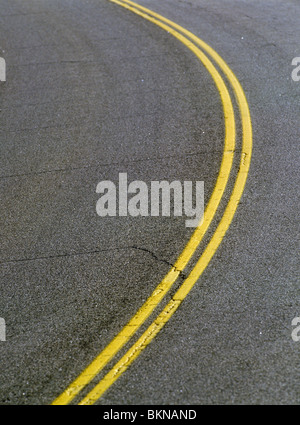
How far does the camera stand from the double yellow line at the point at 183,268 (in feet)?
17.5

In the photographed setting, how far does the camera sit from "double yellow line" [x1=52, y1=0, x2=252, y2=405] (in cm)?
534

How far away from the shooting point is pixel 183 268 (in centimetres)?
673

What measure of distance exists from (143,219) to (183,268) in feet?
3.78

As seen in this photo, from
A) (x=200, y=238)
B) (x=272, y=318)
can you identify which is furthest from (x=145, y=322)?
(x=200, y=238)

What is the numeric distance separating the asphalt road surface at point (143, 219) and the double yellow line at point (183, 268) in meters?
0.07

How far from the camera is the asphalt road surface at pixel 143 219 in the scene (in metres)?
5.40

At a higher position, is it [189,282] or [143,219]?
[143,219]

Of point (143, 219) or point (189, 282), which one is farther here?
point (143, 219)

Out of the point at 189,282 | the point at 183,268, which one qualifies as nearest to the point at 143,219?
the point at 183,268

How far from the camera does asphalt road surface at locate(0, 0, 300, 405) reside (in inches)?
213

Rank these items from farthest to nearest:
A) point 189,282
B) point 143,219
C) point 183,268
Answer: point 143,219 < point 183,268 < point 189,282

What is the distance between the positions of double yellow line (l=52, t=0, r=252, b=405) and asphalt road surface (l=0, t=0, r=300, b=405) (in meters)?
0.07

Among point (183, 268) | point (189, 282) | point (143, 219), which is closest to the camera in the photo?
point (189, 282)

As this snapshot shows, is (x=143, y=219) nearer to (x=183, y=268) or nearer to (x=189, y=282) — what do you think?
(x=183, y=268)
